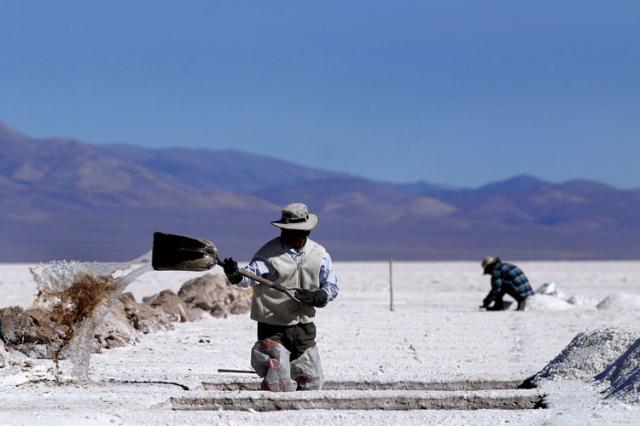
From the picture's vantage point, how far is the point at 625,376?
26.4 feet

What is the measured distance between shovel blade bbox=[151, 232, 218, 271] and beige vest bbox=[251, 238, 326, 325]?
36 cm

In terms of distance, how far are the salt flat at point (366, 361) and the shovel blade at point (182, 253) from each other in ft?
2.86

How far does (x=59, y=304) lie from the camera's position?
9398 millimetres

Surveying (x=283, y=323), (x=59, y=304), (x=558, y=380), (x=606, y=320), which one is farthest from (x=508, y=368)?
(x=606, y=320)

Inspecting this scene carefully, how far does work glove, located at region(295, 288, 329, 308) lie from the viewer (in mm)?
7934

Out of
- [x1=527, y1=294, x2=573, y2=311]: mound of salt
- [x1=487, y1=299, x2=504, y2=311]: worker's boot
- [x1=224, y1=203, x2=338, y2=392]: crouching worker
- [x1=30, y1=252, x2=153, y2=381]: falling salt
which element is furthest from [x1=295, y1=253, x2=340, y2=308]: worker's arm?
[x1=527, y1=294, x2=573, y2=311]: mound of salt

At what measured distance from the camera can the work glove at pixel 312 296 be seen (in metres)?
7.93

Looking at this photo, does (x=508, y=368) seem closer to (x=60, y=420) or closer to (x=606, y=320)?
(x=60, y=420)

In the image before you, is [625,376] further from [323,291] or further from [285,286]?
[285,286]

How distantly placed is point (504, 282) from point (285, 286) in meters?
10.0

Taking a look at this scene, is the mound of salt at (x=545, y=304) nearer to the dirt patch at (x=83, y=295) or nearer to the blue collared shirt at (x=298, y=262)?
the dirt patch at (x=83, y=295)

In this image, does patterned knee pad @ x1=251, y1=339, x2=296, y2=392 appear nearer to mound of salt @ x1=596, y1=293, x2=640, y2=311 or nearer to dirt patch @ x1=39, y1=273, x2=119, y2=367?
dirt patch @ x1=39, y1=273, x2=119, y2=367

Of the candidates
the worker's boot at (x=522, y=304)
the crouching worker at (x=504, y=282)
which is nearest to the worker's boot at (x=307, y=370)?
the crouching worker at (x=504, y=282)

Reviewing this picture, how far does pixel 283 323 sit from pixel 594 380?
2305 millimetres
